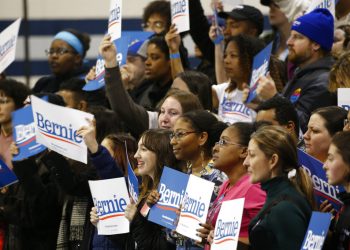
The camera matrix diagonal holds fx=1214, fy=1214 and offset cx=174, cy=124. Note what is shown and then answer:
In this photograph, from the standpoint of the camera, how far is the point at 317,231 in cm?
580

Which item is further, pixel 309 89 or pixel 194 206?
pixel 309 89

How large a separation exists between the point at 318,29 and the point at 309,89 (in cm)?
52

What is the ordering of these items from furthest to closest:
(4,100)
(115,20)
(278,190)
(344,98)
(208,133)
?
(4,100) → (115,20) → (208,133) → (344,98) → (278,190)

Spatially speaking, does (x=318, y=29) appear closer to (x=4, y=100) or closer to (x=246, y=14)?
(x=246, y=14)

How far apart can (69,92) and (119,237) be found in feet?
8.13

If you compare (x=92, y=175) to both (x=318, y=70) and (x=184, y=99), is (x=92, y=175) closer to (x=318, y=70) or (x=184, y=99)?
(x=184, y=99)

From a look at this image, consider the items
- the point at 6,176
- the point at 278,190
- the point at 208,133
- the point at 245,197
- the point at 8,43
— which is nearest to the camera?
the point at 278,190

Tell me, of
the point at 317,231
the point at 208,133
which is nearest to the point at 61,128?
the point at 208,133

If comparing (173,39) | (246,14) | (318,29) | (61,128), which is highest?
(318,29)

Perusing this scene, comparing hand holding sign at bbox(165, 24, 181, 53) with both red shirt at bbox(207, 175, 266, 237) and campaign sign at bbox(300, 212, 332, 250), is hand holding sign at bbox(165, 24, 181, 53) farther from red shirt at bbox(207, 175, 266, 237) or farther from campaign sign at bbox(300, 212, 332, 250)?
campaign sign at bbox(300, 212, 332, 250)

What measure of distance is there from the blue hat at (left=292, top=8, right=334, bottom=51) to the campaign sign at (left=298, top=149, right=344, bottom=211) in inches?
66.9

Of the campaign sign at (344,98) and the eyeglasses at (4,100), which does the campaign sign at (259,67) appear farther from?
the eyeglasses at (4,100)

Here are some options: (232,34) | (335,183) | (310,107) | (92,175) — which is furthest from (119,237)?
(232,34)

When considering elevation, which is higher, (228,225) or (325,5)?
(325,5)
